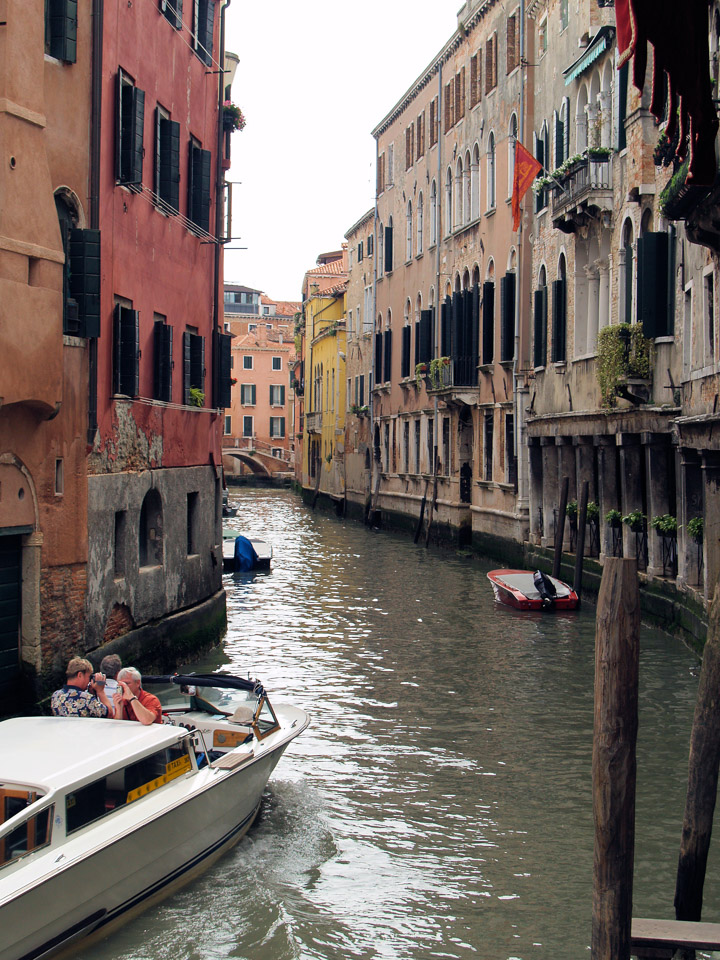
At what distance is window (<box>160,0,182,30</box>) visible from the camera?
1372 cm

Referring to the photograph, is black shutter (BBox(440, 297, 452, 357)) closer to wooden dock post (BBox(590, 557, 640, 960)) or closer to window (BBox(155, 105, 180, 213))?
window (BBox(155, 105, 180, 213))

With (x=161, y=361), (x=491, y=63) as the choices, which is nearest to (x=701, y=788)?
(x=161, y=361)

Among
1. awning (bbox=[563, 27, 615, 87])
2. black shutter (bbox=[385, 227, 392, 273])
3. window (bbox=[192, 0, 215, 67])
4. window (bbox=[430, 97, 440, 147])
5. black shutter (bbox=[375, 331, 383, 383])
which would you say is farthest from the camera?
black shutter (bbox=[375, 331, 383, 383])

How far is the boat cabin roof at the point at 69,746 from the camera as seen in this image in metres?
6.44

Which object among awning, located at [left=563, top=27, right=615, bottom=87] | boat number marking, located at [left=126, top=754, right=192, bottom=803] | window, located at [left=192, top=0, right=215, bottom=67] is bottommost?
boat number marking, located at [left=126, top=754, right=192, bottom=803]

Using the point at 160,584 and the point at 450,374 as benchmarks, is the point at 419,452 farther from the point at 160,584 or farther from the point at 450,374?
the point at 160,584

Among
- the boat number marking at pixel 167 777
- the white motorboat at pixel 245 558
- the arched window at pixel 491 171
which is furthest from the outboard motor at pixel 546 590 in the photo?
the arched window at pixel 491 171

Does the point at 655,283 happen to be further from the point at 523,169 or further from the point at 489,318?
the point at 489,318

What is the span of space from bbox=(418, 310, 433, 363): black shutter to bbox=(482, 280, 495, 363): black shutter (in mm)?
5197

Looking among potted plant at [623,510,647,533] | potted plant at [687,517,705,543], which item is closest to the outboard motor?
potted plant at [623,510,647,533]

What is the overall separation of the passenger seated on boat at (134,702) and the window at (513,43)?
66.4 ft

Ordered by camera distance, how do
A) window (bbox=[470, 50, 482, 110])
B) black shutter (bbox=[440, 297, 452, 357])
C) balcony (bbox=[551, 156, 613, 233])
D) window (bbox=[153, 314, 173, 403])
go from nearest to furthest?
window (bbox=[153, 314, 173, 403]) < balcony (bbox=[551, 156, 613, 233]) < window (bbox=[470, 50, 482, 110]) < black shutter (bbox=[440, 297, 452, 357])

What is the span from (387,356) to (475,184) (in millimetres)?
9950

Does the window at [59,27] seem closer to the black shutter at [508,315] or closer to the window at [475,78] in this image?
the black shutter at [508,315]
